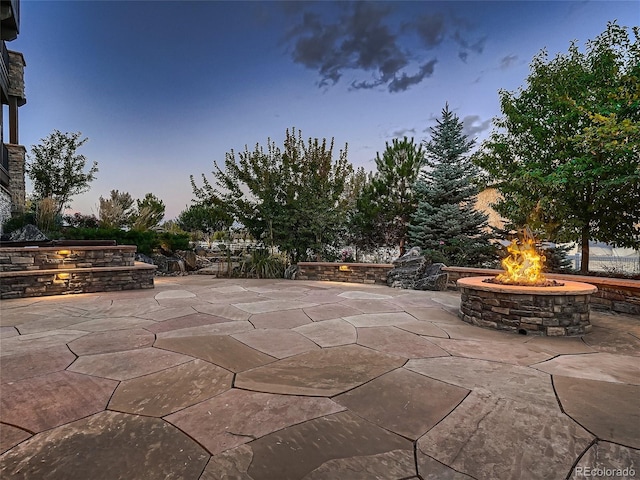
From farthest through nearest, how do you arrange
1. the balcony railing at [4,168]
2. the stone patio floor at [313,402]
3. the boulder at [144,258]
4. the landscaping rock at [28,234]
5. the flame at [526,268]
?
1. the balcony railing at [4,168]
2. the boulder at [144,258]
3. the landscaping rock at [28,234]
4. the flame at [526,268]
5. the stone patio floor at [313,402]

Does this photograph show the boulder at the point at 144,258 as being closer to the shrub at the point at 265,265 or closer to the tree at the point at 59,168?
the shrub at the point at 265,265

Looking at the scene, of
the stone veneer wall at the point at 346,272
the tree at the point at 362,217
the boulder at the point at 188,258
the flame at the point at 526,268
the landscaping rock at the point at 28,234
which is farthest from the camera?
the boulder at the point at 188,258

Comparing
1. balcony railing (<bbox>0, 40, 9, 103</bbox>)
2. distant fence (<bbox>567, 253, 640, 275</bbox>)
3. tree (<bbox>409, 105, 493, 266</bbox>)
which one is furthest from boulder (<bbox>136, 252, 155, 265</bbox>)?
distant fence (<bbox>567, 253, 640, 275</bbox>)

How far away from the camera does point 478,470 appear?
4.18 feet

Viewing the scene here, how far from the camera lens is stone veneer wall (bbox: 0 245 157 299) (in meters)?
5.30

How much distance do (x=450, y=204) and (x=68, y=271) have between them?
8.55 metres

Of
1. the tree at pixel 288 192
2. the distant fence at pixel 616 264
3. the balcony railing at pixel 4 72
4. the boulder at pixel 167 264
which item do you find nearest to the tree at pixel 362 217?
the tree at pixel 288 192

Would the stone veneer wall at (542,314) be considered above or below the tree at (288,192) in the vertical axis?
below

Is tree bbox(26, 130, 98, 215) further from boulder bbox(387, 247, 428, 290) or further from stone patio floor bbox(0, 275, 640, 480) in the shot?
boulder bbox(387, 247, 428, 290)

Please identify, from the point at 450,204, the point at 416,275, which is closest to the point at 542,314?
the point at 416,275

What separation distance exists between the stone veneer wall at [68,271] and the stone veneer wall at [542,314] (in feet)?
19.9

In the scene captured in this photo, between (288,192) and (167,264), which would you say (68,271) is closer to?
(167,264)

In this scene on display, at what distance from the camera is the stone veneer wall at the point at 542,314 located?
3268 millimetres

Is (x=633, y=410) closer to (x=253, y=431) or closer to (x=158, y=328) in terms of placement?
(x=253, y=431)
